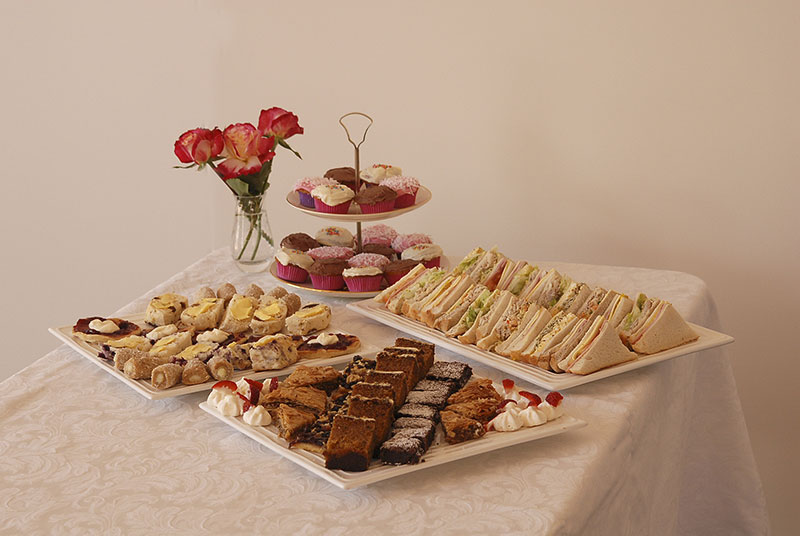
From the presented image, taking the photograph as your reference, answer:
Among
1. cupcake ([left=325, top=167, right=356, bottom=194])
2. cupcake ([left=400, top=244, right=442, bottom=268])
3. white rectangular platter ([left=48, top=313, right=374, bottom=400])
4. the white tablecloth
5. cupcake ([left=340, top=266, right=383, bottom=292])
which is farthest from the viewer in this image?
cupcake ([left=325, top=167, right=356, bottom=194])

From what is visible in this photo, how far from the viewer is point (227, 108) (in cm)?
363

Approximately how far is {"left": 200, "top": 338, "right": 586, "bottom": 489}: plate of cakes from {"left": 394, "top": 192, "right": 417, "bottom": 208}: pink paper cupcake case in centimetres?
65

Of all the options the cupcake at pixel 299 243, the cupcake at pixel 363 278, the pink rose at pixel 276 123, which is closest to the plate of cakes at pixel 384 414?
the cupcake at pixel 363 278

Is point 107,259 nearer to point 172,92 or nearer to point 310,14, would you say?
point 172,92

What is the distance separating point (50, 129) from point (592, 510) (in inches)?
129

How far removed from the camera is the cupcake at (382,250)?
7.30ft

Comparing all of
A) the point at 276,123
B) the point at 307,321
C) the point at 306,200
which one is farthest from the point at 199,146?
the point at 307,321

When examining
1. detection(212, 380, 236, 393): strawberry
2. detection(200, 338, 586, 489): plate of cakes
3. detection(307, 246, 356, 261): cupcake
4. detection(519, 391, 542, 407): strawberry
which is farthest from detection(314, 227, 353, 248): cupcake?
detection(519, 391, 542, 407): strawberry

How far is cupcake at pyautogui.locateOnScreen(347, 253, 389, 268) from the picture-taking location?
2088 mm

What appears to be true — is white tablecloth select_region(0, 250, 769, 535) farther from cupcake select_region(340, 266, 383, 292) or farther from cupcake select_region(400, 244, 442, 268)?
cupcake select_region(400, 244, 442, 268)

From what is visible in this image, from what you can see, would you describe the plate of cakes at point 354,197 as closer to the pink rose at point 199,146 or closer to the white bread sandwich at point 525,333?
the pink rose at point 199,146

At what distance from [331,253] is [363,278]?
0.13 metres

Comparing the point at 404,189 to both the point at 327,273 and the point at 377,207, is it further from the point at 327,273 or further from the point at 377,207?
the point at 327,273

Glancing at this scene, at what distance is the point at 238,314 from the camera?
184 cm
